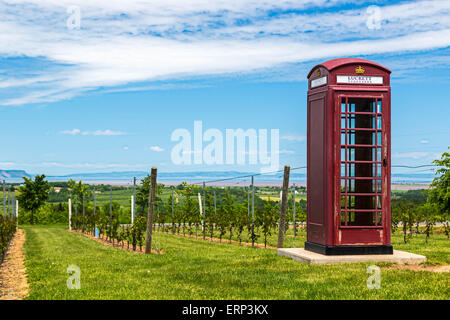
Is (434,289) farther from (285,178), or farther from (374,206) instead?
(285,178)

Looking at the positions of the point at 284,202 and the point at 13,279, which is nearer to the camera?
the point at 13,279

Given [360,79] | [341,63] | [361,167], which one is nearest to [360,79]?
[360,79]

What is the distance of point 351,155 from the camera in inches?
452

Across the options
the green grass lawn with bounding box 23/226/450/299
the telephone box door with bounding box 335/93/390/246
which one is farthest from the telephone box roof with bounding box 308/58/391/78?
the green grass lawn with bounding box 23/226/450/299

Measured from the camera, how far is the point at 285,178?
52.1 ft

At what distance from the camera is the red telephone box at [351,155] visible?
443 inches

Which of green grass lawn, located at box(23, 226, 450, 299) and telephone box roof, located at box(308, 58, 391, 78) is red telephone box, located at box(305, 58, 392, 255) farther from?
green grass lawn, located at box(23, 226, 450, 299)

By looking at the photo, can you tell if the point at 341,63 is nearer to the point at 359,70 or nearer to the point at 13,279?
the point at 359,70

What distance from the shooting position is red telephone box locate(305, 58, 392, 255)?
11242mm

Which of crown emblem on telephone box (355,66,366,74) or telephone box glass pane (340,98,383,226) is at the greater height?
crown emblem on telephone box (355,66,366,74)

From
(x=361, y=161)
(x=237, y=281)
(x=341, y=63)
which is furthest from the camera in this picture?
(x=341, y=63)
